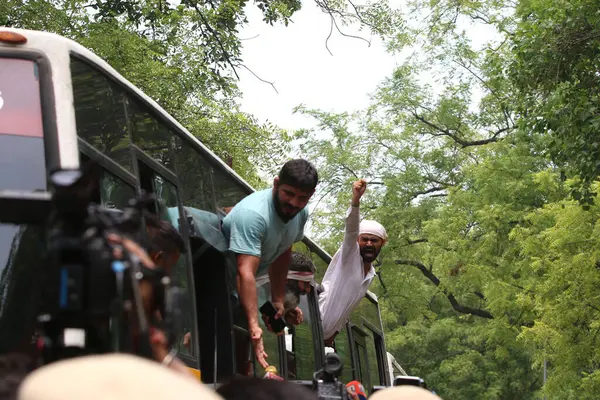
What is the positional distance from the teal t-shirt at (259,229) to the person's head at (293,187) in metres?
0.07

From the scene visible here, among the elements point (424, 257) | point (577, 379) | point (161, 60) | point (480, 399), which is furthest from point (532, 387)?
point (161, 60)

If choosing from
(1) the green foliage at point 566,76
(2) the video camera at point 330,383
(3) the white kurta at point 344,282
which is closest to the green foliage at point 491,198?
(1) the green foliage at point 566,76

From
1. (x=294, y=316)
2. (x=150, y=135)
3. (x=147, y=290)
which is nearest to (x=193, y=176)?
(x=150, y=135)

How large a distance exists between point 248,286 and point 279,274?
0.94 metres

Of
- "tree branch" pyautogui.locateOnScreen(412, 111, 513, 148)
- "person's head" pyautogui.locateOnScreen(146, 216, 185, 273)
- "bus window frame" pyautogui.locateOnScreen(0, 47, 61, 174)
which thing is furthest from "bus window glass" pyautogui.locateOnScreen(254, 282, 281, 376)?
"tree branch" pyautogui.locateOnScreen(412, 111, 513, 148)

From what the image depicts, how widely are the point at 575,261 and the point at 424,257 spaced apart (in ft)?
35.2

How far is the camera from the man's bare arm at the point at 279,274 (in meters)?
6.62

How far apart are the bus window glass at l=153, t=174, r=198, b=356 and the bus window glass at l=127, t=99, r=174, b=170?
0.46ft

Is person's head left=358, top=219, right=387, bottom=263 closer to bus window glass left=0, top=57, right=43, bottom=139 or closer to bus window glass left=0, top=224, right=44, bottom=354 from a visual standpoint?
bus window glass left=0, top=57, right=43, bottom=139

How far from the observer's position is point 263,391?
1699 millimetres

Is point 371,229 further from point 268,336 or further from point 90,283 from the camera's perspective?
point 90,283

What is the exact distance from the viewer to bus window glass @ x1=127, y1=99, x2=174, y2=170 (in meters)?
5.48

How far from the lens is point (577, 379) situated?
2352 cm

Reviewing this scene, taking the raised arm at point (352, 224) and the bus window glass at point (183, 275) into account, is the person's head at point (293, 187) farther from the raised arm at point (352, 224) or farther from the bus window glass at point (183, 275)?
the raised arm at point (352, 224)
